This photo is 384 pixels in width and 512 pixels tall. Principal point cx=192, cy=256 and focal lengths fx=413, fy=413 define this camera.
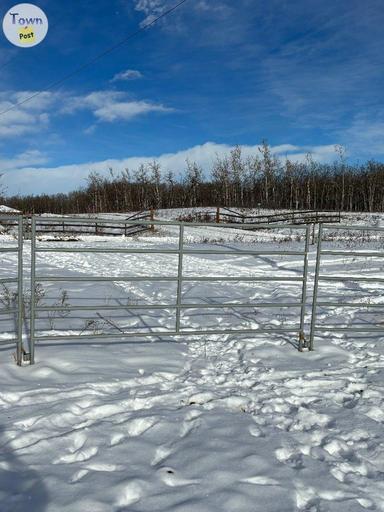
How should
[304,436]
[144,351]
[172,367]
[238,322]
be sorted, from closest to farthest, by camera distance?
[304,436], [172,367], [144,351], [238,322]

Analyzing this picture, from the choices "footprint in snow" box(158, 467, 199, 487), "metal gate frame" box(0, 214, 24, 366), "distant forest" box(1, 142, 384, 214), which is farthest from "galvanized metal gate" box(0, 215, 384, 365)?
"distant forest" box(1, 142, 384, 214)

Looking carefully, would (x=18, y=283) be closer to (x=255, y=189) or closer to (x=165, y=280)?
(x=165, y=280)

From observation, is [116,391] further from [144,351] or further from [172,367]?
[144,351]

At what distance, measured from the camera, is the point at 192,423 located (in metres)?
3.37

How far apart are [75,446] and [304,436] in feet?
5.67

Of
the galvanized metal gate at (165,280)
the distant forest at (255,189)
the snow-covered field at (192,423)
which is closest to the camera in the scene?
the snow-covered field at (192,423)

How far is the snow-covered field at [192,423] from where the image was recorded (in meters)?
2.46

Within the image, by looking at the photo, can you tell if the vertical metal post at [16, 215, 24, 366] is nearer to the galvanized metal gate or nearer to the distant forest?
the galvanized metal gate

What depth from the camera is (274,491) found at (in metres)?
2.51

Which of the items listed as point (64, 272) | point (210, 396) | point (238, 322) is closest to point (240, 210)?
point (64, 272)

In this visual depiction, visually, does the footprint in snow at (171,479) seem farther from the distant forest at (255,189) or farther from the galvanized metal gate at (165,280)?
the distant forest at (255,189)

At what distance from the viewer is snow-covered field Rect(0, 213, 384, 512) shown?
2463mm

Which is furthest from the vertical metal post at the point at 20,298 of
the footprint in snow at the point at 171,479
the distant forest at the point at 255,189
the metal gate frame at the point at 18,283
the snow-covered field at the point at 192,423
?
the distant forest at the point at 255,189

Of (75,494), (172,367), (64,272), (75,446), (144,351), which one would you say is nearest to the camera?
(75,494)
